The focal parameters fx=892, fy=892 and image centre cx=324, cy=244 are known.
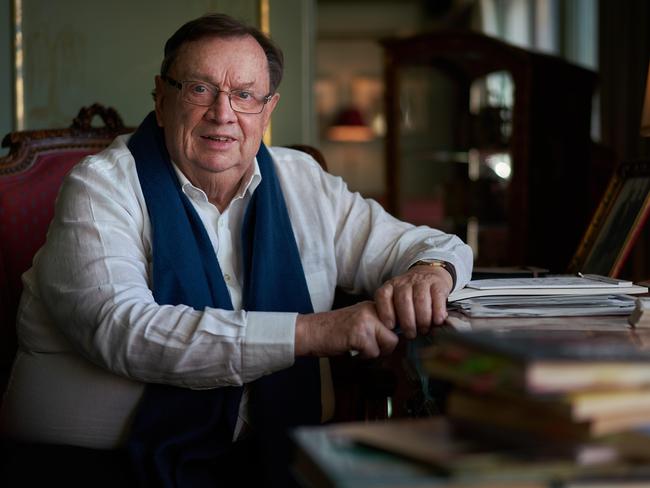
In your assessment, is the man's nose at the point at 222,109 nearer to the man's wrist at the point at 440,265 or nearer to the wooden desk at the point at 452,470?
the man's wrist at the point at 440,265

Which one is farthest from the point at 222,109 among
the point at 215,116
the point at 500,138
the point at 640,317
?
the point at 500,138

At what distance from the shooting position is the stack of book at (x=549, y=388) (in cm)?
78

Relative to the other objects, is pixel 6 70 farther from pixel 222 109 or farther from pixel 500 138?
pixel 500 138

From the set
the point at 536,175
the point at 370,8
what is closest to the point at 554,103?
the point at 536,175

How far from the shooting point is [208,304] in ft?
5.50

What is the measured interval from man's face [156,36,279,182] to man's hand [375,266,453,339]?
48 centimetres

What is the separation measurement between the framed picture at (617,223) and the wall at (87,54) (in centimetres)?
190

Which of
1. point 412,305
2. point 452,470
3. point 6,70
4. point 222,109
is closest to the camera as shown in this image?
point 452,470

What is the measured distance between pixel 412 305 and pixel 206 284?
0.42 m

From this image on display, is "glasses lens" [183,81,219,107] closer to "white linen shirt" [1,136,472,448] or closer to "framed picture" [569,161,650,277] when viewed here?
"white linen shirt" [1,136,472,448]

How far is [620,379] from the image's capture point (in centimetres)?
80

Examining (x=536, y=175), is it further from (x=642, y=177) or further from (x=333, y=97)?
(x=333, y=97)

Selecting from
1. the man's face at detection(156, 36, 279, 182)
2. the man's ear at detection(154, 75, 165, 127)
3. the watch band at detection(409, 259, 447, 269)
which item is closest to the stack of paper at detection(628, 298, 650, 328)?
the watch band at detection(409, 259, 447, 269)

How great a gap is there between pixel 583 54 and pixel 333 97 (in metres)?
5.27
